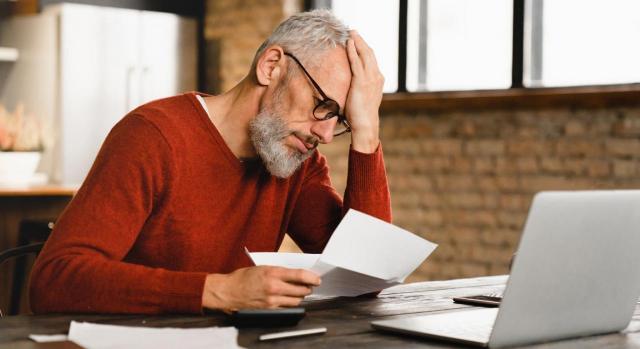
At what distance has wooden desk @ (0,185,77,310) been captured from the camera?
15.3 ft

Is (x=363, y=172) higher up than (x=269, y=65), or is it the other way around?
(x=269, y=65)

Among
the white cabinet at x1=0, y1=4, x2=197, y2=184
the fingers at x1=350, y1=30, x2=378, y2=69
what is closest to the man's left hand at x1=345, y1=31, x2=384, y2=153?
the fingers at x1=350, y1=30, x2=378, y2=69

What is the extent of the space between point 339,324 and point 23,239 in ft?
10.9

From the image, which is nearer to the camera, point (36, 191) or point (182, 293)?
point (182, 293)

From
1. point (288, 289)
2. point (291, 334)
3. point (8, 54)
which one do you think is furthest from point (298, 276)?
point (8, 54)

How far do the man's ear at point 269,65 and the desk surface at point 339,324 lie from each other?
→ 52cm

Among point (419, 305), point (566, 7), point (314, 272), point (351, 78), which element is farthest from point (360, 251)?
point (566, 7)

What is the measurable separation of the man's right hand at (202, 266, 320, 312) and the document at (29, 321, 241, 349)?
0.14 meters

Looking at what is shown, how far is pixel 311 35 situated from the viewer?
6.79ft

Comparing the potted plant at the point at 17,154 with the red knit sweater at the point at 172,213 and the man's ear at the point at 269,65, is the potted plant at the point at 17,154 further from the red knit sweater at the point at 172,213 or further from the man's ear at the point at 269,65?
the man's ear at the point at 269,65

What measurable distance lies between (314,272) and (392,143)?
3.49m

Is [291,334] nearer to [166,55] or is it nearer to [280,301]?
[280,301]

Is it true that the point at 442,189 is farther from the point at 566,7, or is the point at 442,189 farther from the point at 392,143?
the point at 566,7

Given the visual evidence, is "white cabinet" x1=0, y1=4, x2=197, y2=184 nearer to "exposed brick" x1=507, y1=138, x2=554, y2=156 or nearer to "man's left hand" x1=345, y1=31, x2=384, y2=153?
"exposed brick" x1=507, y1=138, x2=554, y2=156
